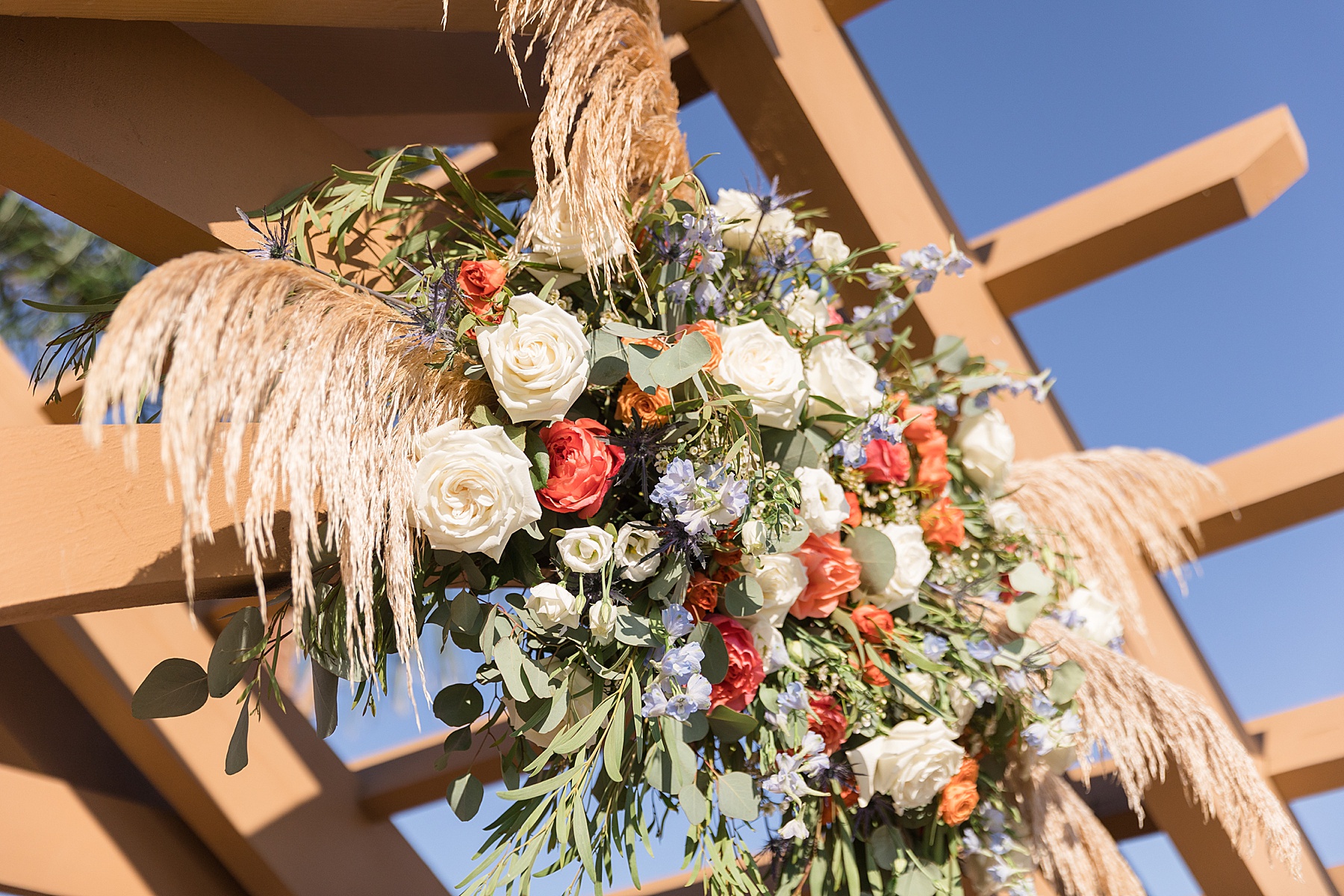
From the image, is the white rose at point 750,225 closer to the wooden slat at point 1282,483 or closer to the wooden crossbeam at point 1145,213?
the wooden crossbeam at point 1145,213

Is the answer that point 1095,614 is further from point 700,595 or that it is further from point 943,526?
point 700,595

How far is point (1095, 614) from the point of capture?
1.40 metres

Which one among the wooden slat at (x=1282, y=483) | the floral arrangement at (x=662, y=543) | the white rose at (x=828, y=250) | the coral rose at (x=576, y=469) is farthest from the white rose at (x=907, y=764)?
the wooden slat at (x=1282, y=483)

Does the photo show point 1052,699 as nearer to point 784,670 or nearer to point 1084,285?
point 784,670

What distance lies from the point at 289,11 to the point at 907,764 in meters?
1.05

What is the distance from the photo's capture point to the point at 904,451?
4.09ft

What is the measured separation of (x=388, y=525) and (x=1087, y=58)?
236 cm

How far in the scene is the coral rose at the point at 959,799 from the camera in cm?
109

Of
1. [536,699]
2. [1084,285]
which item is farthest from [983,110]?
[536,699]

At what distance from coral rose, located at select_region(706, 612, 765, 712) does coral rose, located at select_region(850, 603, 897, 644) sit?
0.18 meters

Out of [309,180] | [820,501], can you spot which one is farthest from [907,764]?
[309,180]

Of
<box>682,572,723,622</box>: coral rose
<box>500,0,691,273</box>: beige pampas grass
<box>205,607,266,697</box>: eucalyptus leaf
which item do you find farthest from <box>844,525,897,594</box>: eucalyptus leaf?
<box>205,607,266,697</box>: eucalyptus leaf

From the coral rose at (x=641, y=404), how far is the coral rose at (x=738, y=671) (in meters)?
0.23

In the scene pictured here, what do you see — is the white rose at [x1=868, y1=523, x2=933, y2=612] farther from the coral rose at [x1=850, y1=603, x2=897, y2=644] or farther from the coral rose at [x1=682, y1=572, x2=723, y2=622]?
the coral rose at [x1=682, y1=572, x2=723, y2=622]
